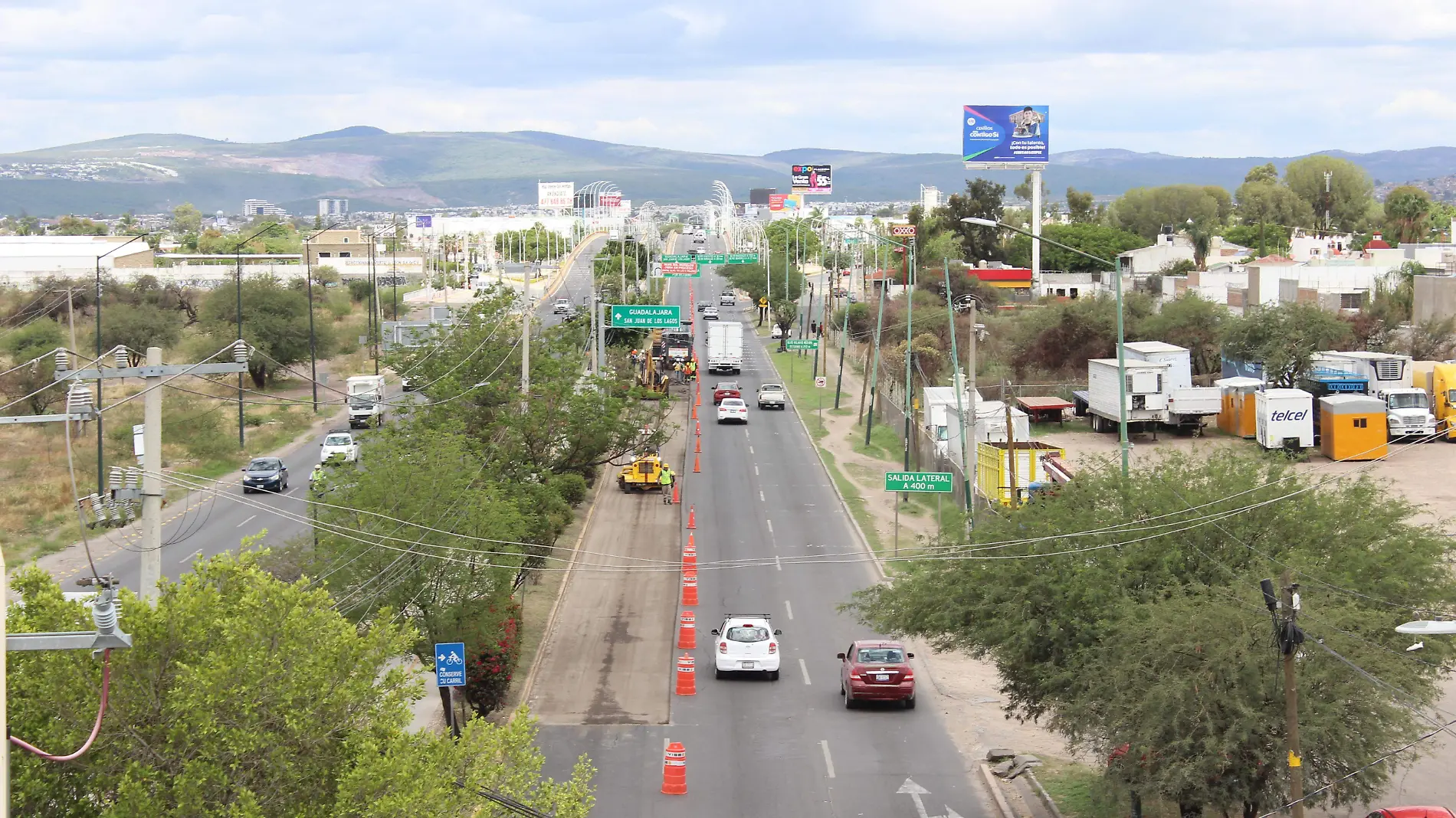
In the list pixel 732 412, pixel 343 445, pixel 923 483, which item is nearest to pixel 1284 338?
pixel 732 412

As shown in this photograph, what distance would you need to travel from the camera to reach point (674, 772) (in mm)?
23656

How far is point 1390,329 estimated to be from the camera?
76875mm

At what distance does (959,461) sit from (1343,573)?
29577 millimetres

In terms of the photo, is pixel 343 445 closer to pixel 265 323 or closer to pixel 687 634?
pixel 687 634

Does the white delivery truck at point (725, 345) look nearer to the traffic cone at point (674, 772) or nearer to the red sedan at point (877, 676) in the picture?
the red sedan at point (877, 676)

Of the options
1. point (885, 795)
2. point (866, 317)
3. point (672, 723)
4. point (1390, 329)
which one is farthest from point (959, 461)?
point (866, 317)

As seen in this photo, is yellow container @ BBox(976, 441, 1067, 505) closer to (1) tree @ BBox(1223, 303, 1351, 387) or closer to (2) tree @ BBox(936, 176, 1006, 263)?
(1) tree @ BBox(1223, 303, 1351, 387)

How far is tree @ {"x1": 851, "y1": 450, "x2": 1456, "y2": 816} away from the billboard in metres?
112

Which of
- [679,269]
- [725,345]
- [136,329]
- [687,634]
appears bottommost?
[687,634]

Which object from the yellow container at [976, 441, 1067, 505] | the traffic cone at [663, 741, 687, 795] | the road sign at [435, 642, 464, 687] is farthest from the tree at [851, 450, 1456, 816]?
the yellow container at [976, 441, 1067, 505]

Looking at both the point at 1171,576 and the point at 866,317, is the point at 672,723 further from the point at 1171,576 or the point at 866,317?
the point at 866,317

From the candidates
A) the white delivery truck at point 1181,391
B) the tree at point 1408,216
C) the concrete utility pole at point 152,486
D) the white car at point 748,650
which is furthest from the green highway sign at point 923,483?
the tree at point 1408,216

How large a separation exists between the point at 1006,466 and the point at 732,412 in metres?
30.6

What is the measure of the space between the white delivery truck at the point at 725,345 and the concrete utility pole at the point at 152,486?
71.7 meters
